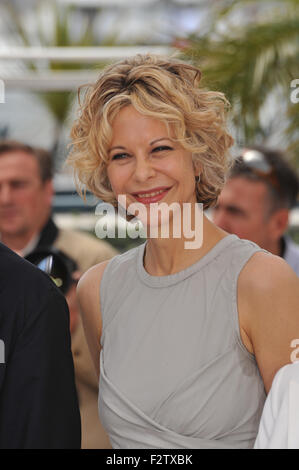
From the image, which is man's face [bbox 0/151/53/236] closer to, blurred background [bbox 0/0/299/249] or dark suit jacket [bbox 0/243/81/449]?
blurred background [bbox 0/0/299/249]

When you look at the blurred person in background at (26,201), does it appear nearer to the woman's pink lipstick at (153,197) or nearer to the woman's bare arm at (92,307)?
the woman's bare arm at (92,307)

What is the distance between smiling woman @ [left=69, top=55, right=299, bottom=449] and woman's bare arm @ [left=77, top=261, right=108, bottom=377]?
7cm

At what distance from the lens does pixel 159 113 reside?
148cm

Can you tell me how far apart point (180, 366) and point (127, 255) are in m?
0.39

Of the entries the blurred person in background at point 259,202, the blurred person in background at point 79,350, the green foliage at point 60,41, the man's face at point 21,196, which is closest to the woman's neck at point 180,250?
the blurred person in background at point 79,350

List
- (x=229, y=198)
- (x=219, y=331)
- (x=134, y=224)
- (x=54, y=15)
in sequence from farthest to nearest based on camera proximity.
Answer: (x=54, y=15) → (x=229, y=198) → (x=134, y=224) → (x=219, y=331)

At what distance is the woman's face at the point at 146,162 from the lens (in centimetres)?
151

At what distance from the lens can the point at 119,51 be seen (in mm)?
3145

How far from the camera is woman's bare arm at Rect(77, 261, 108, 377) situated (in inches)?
67.9

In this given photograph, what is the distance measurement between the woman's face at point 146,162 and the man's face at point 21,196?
5.12ft

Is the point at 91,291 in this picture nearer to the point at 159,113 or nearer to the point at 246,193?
the point at 159,113

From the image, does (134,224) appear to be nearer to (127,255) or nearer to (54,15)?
(127,255)

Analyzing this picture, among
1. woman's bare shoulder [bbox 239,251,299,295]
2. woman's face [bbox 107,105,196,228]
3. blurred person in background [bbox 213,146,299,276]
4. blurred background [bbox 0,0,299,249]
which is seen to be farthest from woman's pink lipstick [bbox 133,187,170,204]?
blurred background [bbox 0,0,299,249]
